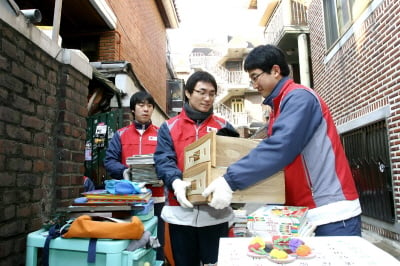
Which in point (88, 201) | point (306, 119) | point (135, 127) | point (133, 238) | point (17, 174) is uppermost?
point (135, 127)

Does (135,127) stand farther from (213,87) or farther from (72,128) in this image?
(213,87)

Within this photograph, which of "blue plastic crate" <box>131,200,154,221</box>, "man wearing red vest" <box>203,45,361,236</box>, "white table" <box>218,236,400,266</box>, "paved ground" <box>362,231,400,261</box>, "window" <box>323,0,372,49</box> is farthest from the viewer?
"window" <box>323,0,372,49</box>

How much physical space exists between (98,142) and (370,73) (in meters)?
4.84

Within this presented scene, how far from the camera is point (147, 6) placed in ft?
33.0

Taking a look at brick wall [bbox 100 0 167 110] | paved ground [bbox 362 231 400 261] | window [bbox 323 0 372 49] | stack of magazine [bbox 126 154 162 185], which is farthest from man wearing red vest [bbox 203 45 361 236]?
brick wall [bbox 100 0 167 110]

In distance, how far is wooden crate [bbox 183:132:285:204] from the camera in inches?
73.4

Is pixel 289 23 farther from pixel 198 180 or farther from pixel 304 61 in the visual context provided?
pixel 198 180

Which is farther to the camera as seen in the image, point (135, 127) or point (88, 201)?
point (135, 127)

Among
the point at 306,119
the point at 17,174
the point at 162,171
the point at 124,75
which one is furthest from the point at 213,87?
the point at 124,75

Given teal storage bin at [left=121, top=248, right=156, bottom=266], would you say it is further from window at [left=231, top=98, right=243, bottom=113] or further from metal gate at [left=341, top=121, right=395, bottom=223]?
window at [left=231, top=98, right=243, bottom=113]

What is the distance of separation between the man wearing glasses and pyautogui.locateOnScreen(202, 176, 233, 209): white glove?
428mm

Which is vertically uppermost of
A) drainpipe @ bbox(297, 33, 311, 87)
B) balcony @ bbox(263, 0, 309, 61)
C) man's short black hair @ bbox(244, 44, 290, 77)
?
balcony @ bbox(263, 0, 309, 61)

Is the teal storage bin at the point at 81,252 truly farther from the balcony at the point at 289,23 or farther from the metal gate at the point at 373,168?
the balcony at the point at 289,23

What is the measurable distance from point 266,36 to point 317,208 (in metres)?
12.6
